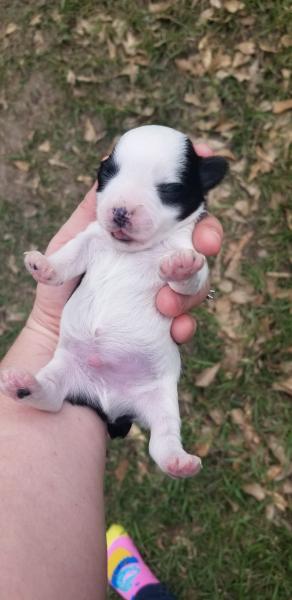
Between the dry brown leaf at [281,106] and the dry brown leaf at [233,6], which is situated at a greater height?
the dry brown leaf at [233,6]

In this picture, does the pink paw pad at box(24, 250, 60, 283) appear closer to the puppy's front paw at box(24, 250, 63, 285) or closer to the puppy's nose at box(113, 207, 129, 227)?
the puppy's front paw at box(24, 250, 63, 285)

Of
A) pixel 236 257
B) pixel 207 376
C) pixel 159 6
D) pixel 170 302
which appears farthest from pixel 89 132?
pixel 170 302

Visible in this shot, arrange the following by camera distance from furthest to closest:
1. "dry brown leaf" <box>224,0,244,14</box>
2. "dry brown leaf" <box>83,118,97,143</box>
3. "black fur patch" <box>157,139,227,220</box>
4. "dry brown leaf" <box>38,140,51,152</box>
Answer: "dry brown leaf" <box>38,140,51,152</box> → "dry brown leaf" <box>83,118,97,143</box> → "dry brown leaf" <box>224,0,244,14</box> → "black fur patch" <box>157,139,227,220</box>

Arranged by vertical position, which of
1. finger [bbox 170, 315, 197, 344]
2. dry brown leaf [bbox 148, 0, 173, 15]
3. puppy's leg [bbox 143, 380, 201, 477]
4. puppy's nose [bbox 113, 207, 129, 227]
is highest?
puppy's nose [bbox 113, 207, 129, 227]

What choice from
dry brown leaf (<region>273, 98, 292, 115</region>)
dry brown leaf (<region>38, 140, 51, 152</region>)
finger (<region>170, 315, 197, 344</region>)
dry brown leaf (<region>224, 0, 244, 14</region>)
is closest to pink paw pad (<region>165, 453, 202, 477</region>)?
finger (<region>170, 315, 197, 344</region>)

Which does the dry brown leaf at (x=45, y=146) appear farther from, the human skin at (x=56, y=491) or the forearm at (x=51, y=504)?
the forearm at (x=51, y=504)

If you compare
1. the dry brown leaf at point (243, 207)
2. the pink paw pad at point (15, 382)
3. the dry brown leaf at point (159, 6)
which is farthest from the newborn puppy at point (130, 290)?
the dry brown leaf at point (159, 6)

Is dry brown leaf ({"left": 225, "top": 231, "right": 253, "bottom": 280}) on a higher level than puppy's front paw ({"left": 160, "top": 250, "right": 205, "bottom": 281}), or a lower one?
lower

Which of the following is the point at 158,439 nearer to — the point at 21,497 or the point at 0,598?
the point at 21,497
